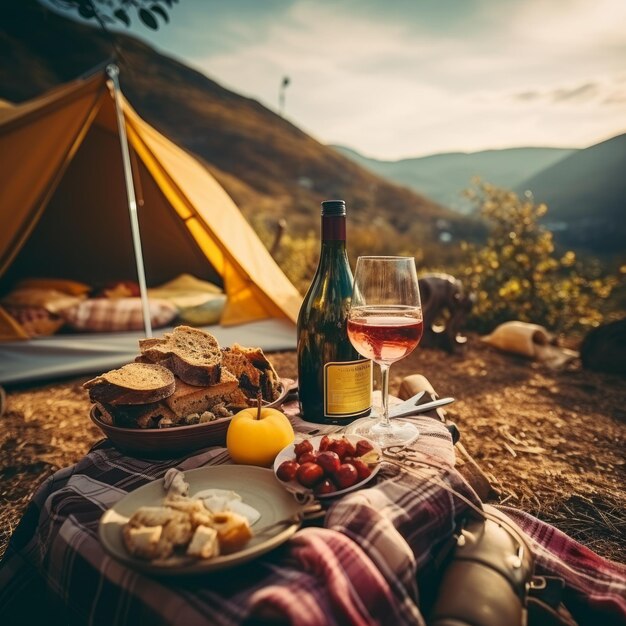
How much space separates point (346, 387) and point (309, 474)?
51 centimetres

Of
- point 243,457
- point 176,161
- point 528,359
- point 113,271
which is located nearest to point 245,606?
point 243,457

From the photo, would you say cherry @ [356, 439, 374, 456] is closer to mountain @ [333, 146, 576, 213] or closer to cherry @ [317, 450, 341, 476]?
cherry @ [317, 450, 341, 476]

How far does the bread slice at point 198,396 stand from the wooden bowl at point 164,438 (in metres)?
0.09

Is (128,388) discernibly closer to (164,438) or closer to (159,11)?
(164,438)

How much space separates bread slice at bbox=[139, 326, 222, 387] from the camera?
1.50 metres

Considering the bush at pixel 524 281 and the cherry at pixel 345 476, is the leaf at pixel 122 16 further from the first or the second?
the bush at pixel 524 281

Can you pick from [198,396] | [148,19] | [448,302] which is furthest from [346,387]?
[448,302]

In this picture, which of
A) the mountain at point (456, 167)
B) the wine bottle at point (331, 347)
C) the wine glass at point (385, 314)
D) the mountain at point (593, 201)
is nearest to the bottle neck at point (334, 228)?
the wine bottle at point (331, 347)

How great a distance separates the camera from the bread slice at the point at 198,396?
148cm

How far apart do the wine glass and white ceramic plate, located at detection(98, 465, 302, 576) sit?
0.41 meters

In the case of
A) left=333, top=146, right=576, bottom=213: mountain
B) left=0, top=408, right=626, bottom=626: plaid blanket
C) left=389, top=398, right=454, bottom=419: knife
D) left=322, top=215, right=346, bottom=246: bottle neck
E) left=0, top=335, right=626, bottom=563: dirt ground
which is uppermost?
left=333, top=146, right=576, bottom=213: mountain

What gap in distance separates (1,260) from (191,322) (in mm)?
1787

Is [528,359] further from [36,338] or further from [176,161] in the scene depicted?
[36,338]

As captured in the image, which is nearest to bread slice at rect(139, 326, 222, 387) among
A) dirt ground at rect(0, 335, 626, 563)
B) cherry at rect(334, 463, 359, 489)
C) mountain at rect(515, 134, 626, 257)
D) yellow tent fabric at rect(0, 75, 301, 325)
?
cherry at rect(334, 463, 359, 489)
